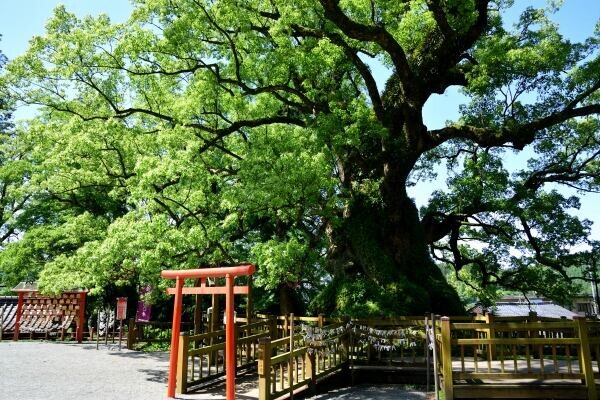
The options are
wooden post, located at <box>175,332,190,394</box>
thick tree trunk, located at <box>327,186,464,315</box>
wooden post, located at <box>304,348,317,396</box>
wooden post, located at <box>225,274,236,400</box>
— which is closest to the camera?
wooden post, located at <box>225,274,236,400</box>

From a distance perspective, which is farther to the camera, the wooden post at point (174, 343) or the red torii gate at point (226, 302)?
the wooden post at point (174, 343)

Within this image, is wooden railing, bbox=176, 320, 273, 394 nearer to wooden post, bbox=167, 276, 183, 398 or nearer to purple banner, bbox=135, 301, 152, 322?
wooden post, bbox=167, 276, 183, 398

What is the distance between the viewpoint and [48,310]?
62.6 ft

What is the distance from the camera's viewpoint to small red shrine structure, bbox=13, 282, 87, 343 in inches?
733

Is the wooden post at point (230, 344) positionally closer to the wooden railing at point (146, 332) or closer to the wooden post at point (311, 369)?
the wooden post at point (311, 369)

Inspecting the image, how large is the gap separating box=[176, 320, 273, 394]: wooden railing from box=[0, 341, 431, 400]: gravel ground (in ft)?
1.22

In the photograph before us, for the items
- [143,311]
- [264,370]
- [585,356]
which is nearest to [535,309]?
[585,356]

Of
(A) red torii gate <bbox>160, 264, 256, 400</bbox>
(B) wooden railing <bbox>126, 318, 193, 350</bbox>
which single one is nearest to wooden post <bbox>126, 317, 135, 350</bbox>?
(B) wooden railing <bbox>126, 318, 193, 350</bbox>

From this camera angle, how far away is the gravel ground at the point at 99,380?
831cm

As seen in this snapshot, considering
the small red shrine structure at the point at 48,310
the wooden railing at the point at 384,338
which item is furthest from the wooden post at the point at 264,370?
the small red shrine structure at the point at 48,310

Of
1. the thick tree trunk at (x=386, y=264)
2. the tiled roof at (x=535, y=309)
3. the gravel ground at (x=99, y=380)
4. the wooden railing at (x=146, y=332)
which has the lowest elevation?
the gravel ground at (x=99, y=380)

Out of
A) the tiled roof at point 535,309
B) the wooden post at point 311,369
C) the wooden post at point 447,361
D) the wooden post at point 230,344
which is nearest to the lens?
the wooden post at point 447,361

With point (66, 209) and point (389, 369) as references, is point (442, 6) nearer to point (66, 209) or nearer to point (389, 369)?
point (389, 369)

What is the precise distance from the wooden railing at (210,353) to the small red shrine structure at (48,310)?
995 cm
